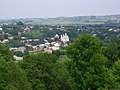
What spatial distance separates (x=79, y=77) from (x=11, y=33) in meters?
141

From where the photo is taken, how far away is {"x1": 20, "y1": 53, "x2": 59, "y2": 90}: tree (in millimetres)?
34950

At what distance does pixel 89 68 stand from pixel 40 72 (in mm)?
6815

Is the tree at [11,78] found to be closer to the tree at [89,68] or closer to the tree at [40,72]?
the tree at [89,68]

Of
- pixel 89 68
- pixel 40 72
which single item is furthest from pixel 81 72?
pixel 40 72

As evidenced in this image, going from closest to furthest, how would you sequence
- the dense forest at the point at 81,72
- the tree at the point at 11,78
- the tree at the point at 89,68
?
1. the tree at the point at 11,78
2. the dense forest at the point at 81,72
3. the tree at the point at 89,68

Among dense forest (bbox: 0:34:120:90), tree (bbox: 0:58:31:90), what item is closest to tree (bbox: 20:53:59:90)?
dense forest (bbox: 0:34:120:90)

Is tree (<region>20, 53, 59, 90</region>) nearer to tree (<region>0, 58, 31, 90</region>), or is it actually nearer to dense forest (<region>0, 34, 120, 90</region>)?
dense forest (<region>0, 34, 120, 90</region>)

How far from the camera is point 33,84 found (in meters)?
34.4

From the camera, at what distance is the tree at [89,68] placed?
99.8 feet

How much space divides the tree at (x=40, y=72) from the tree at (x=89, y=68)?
469 centimetres

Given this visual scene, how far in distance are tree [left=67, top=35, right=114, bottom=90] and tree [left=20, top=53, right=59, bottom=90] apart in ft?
15.4

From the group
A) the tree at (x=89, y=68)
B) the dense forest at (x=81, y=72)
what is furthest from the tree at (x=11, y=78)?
the tree at (x=89, y=68)

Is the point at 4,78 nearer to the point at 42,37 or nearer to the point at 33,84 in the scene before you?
the point at 33,84

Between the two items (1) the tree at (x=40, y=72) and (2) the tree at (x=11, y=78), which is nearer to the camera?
(2) the tree at (x=11, y=78)
